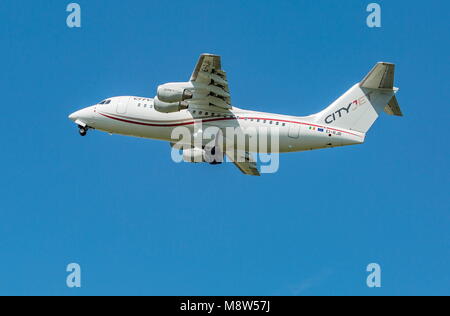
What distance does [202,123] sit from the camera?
2634cm

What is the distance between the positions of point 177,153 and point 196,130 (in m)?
1.36

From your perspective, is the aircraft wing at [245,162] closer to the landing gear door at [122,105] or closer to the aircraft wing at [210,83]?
the aircraft wing at [210,83]

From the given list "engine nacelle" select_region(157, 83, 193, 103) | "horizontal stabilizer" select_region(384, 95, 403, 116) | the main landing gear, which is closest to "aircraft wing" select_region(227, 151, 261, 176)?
"engine nacelle" select_region(157, 83, 193, 103)

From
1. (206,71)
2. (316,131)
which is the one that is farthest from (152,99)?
(316,131)

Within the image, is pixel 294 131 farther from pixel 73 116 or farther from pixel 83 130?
pixel 73 116

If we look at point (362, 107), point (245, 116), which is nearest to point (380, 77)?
point (362, 107)

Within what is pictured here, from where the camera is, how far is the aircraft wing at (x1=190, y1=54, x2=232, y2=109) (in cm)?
2431

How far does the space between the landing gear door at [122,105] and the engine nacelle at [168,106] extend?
7.26ft

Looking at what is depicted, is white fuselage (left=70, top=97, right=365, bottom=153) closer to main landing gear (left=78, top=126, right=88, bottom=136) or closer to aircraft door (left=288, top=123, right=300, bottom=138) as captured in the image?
aircraft door (left=288, top=123, right=300, bottom=138)

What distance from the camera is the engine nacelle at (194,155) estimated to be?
2609 cm

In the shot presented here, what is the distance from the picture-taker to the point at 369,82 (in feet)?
83.9

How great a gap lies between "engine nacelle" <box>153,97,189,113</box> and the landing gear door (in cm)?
221

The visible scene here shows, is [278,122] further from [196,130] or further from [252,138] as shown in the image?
[196,130]

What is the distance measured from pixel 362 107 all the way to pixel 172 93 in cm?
674
